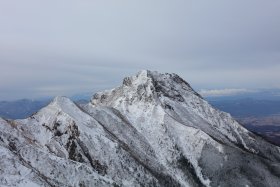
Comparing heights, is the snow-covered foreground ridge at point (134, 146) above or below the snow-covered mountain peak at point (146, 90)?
below

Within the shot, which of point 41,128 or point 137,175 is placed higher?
point 41,128

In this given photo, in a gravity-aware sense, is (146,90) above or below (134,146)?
above

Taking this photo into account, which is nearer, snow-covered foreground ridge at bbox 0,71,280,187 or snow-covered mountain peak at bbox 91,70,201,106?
snow-covered foreground ridge at bbox 0,71,280,187

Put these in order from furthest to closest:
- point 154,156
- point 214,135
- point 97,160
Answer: point 214,135
point 154,156
point 97,160

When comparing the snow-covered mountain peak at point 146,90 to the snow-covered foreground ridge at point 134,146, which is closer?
the snow-covered foreground ridge at point 134,146

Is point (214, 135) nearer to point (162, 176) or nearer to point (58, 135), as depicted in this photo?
point (162, 176)

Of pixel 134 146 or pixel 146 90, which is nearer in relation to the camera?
pixel 134 146

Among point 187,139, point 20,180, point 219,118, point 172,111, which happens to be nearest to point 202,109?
point 219,118

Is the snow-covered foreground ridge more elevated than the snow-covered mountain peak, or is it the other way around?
the snow-covered mountain peak
